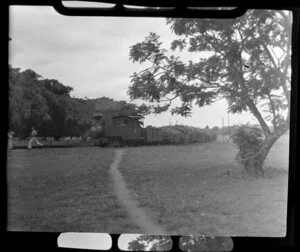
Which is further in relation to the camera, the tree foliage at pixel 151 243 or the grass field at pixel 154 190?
the grass field at pixel 154 190

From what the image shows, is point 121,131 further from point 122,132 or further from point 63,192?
point 63,192

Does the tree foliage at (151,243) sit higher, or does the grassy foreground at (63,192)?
the grassy foreground at (63,192)

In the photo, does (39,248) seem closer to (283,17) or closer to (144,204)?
(144,204)

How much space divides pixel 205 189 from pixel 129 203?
1.80 ft

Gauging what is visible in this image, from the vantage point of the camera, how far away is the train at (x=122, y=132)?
206cm

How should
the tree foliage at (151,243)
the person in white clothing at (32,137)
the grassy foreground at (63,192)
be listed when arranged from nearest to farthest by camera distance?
the tree foliage at (151,243) < the grassy foreground at (63,192) < the person in white clothing at (32,137)

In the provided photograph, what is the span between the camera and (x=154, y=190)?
81.5 inches

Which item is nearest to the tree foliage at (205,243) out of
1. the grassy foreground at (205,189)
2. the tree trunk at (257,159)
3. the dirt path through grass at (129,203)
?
the grassy foreground at (205,189)

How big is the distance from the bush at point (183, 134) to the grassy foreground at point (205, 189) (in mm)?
48

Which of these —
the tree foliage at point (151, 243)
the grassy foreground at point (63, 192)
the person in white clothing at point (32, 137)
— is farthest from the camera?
the person in white clothing at point (32, 137)

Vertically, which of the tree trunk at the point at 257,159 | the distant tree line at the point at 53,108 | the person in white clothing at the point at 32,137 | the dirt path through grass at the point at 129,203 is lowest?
the dirt path through grass at the point at 129,203

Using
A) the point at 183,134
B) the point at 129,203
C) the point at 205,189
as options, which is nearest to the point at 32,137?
the point at 129,203

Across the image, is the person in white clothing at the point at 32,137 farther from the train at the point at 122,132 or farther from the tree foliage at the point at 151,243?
the tree foliage at the point at 151,243

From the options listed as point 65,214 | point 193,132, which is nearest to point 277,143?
point 193,132
